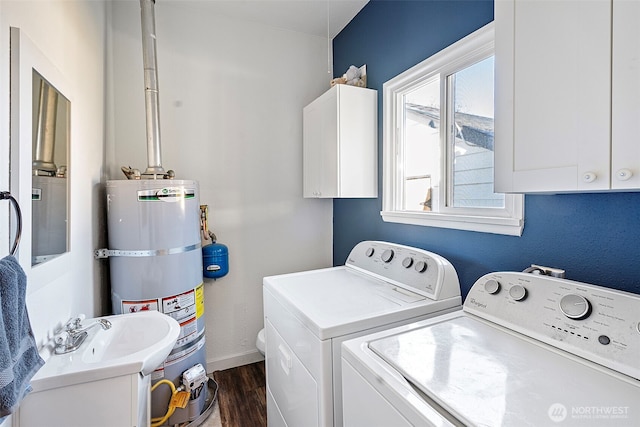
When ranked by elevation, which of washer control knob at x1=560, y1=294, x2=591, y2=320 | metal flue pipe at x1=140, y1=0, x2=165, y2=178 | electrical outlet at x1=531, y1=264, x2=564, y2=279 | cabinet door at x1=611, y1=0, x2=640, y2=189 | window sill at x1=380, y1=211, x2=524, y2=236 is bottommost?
washer control knob at x1=560, y1=294, x2=591, y2=320

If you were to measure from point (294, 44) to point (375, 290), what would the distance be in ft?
7.25

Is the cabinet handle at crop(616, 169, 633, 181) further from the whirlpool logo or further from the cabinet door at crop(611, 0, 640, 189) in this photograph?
the whirlpool logo

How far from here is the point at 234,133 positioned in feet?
7.97

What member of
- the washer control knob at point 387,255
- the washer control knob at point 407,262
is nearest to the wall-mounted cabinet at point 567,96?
the washer control knob at point 407,262

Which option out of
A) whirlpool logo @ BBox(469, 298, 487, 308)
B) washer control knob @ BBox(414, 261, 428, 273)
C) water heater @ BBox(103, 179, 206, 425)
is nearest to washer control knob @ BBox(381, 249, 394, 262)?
washer control knob @ BBox(414, 261, 428, 273)

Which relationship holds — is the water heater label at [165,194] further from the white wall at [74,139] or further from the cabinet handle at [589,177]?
the cabinet handle at [589,177]

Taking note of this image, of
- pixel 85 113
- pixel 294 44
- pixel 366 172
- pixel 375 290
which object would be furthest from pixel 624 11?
pixel 294 44

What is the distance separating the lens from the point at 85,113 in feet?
5.24

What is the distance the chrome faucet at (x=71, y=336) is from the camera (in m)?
1.16

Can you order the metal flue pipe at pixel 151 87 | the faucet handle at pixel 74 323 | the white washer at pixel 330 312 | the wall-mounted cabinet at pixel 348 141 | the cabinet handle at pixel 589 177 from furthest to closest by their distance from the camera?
the wall-mounted cabinet at pixel 348 141 < the metal flue pipe at pixel 151 87 < the faucet handle at pixel 74 323 < the white washer at pixel 330 312 < the cabinet handle at pixel 589 177

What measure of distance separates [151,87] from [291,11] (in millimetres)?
1200

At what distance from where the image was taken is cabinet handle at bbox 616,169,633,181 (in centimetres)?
69

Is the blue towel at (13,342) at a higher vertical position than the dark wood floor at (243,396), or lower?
higher

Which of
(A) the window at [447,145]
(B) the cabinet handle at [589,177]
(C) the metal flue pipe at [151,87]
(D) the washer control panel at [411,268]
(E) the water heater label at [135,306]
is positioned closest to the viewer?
(B) the cabinet handle at [589,177]
